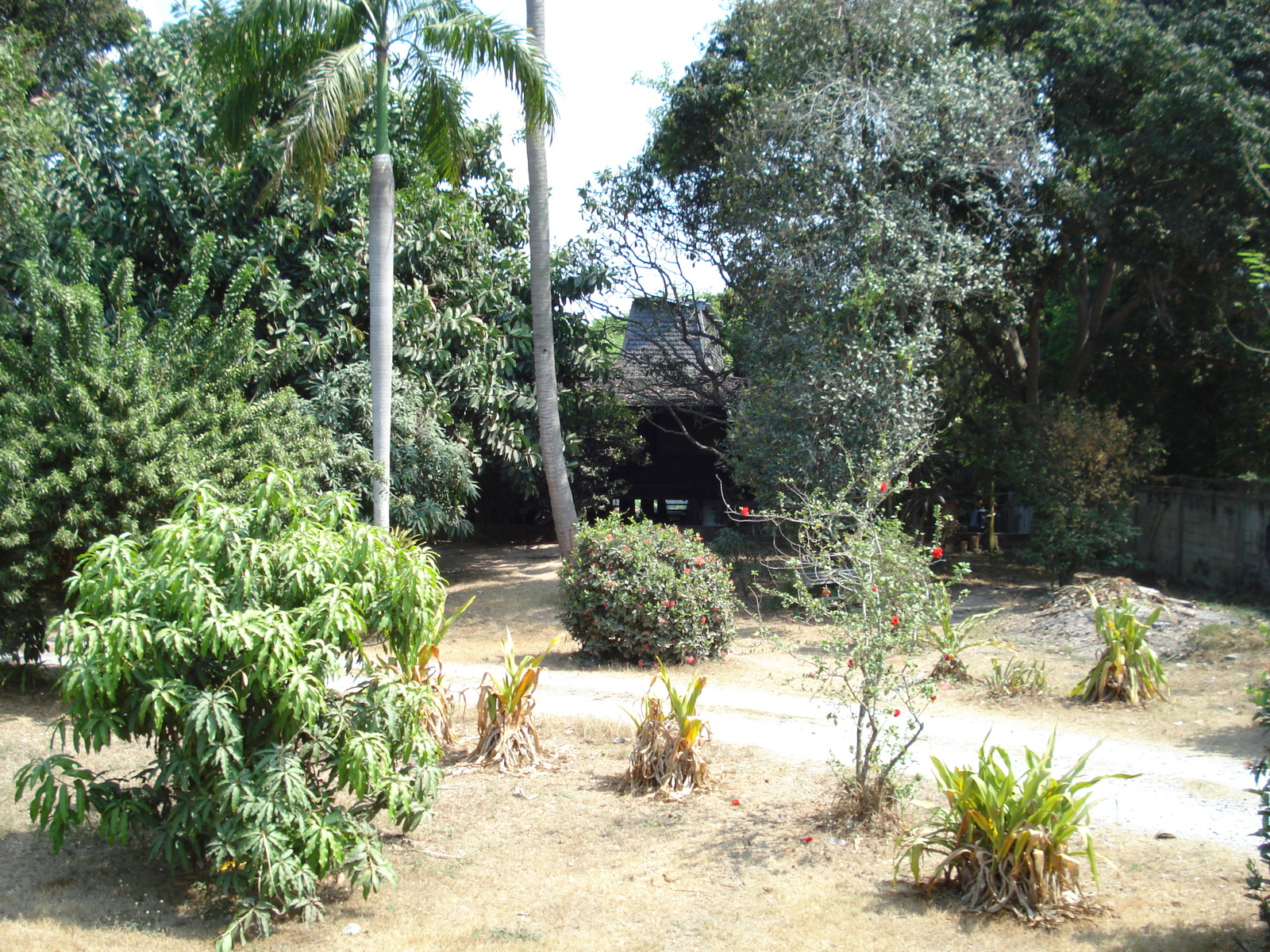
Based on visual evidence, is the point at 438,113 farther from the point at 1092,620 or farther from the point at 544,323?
the point at 1092,620

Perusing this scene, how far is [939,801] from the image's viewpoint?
613 cm

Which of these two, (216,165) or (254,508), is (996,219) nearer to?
(216,165)

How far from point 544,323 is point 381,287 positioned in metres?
2.92

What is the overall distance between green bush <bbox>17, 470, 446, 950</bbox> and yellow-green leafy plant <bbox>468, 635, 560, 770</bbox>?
1.97m

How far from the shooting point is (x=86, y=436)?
7.91 m

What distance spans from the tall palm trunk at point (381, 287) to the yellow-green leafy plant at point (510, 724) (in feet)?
15.2

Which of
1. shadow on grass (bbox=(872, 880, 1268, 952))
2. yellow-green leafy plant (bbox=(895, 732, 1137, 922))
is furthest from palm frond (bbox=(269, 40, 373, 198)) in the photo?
shadow on grass (bbox=(872, 880, 1268, 952))

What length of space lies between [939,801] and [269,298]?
1000 centimetres

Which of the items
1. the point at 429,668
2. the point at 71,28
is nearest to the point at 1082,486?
the point at 429,668

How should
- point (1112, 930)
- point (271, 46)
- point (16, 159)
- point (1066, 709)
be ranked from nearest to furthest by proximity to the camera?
point (1112, 930) → point (1066, 709) → point (271, 46) → point (16, 159)

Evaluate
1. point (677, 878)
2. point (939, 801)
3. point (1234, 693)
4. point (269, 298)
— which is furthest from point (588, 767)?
point (269, 298)

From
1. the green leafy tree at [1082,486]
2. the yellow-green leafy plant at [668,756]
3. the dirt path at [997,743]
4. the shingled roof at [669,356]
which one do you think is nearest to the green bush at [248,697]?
the yellow-green leafy plant at [668,756]

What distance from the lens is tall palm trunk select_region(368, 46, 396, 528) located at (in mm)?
10969

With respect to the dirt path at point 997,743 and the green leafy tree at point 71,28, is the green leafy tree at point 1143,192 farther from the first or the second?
the green leafy tree at point 71,28
